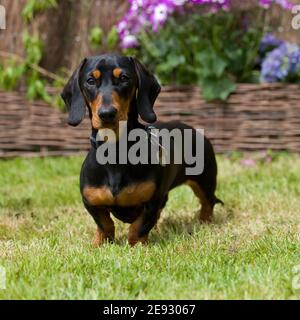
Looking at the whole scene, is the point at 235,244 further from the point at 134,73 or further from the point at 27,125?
the point at 27,125

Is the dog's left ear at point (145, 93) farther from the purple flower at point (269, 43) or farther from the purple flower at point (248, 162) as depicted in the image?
the purple flower at point (269, 43)

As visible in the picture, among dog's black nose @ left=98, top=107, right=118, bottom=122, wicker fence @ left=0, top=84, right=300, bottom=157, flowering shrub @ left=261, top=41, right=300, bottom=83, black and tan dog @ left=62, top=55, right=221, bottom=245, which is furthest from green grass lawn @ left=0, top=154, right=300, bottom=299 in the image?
flowering shrub @ left=261, top=41, right=300, bottom=83

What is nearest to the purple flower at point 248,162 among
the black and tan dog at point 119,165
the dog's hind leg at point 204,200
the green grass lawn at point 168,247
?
the green grass lawn at point 168,247

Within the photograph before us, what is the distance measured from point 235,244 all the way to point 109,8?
4.14m

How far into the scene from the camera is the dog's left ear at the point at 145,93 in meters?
3.38

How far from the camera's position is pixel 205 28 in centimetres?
637

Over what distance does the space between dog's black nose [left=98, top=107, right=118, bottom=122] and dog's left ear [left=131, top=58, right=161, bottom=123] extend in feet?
1.08

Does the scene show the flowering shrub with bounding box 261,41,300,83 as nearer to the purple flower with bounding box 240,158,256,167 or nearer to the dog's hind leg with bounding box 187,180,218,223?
the purple flower with bounding box 240,158,256,167

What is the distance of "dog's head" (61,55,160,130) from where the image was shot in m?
3.11

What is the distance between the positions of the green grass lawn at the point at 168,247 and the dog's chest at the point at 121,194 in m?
0.23

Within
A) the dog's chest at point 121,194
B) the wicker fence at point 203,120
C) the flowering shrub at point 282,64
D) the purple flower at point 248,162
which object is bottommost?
the purple flower at point 248,162

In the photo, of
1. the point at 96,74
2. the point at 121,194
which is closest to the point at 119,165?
the point at 121,194

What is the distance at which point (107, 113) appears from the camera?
9.98ft

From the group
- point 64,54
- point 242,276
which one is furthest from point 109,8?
point 242,276
